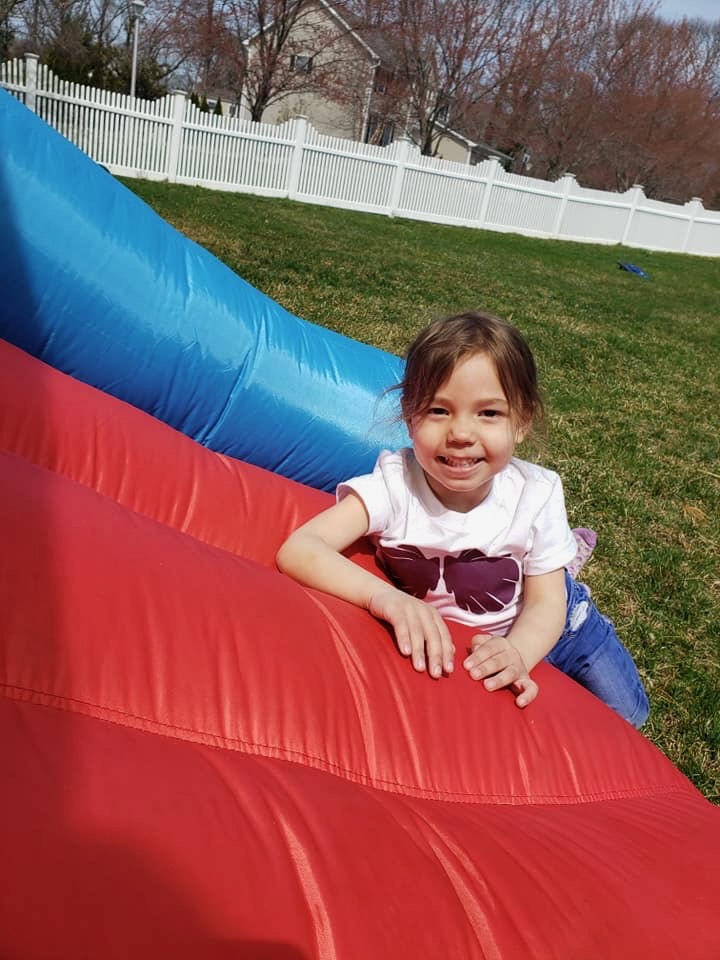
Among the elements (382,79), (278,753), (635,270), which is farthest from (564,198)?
(278,753)

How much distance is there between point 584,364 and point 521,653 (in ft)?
17.2

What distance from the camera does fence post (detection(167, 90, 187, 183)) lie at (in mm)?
13688

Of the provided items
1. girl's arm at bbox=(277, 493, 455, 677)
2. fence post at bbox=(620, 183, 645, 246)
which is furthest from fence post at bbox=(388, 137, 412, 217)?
girl's arm at bbox=(277, 493, 455, 677)

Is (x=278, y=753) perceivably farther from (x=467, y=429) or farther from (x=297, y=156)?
(x=297, y=156)

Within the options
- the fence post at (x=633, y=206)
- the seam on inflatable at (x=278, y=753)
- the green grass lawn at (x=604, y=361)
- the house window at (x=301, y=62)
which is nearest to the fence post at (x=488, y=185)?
the green grass lawn at (x=604, y=361)

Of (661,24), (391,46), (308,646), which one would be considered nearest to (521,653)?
(308,646)

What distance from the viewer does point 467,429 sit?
1648mm

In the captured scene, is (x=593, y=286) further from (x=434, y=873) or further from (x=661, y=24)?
(x=661, y=24)

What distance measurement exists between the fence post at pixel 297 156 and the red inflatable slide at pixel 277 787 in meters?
14.5

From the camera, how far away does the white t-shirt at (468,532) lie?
1815 mm

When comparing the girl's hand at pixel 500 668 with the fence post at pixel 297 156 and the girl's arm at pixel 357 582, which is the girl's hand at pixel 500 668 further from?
the fence post at pixel 297 156

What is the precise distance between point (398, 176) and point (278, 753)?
15925 millimetres

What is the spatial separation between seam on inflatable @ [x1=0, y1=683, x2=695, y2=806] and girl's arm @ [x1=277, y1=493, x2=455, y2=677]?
0.23 m

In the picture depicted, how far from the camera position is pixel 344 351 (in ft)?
9.26
